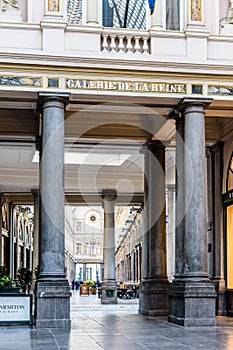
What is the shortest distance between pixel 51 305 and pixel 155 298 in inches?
179

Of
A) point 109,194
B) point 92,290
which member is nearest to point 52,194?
point 109,194

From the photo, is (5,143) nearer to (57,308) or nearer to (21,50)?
(21,50)

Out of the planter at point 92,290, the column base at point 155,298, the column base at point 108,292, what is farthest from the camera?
the planter at point 92,290

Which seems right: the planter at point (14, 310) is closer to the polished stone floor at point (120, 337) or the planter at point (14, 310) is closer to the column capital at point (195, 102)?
the polished stone floor at point (120, 337)

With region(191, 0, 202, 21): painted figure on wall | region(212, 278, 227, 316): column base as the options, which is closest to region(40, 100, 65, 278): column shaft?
region(191, 0, 202, 21): painted figure on wall

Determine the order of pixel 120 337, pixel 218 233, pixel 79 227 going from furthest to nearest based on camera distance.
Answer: pixel 79 227 → pixel 218 233 → pixel 120 337

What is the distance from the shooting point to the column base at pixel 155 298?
54.2 feet

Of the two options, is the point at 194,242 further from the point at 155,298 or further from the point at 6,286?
the point at 6,286

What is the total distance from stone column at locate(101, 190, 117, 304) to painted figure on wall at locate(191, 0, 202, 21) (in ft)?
41.6

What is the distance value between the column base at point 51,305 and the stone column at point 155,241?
427cm

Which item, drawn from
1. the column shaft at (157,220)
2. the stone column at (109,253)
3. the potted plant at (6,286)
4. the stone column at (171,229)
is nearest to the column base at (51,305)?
the potted plant at (6,286)

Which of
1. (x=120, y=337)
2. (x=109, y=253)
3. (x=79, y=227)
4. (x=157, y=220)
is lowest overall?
(x=120, y=337)

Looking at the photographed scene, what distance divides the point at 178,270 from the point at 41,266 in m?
2.91

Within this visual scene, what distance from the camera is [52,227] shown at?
13.1 metres
